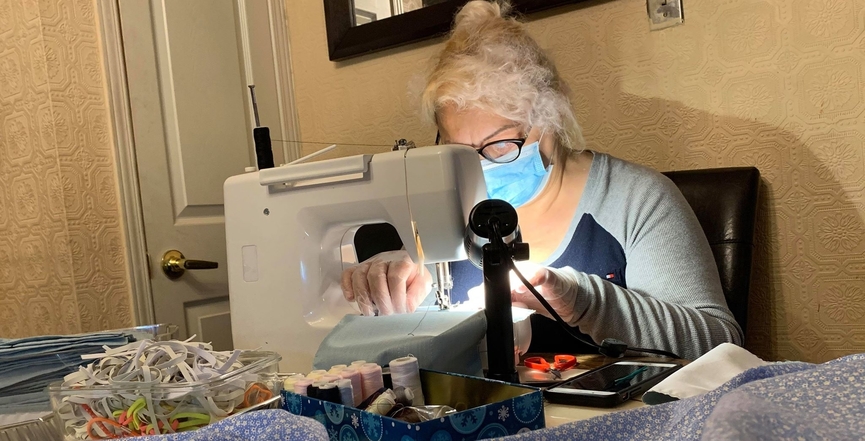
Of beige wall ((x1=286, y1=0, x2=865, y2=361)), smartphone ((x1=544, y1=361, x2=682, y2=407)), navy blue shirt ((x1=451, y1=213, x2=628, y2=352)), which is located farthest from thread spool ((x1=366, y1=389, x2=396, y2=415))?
beige wall ((x1=286, y1=0, x2=865, y2=361))

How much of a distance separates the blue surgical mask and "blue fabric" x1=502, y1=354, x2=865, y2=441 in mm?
910

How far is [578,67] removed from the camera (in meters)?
1.61

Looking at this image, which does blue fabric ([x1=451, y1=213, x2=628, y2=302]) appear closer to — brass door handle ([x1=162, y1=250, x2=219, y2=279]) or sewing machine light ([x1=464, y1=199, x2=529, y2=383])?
sewing machine light ([x1=464, y1=199, x2=529, y2=383])

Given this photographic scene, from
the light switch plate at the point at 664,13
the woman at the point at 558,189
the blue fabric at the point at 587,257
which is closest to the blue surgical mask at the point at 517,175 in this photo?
the woman at the point at 558,189

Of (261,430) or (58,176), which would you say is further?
(58,176)

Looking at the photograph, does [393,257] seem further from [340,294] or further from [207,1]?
[207,1]

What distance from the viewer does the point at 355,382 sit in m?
0.62

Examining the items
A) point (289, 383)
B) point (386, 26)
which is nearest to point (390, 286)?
point (289, 383)

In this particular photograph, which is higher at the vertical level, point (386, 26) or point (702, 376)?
point (386, 26)

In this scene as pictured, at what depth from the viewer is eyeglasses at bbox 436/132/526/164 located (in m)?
1.32

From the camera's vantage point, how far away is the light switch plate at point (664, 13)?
1.48m

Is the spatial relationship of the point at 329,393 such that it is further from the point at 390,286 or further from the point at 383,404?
the point at 390,286

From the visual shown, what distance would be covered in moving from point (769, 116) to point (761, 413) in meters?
1.26

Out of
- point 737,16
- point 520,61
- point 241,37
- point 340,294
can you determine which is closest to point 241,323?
point 340,294
